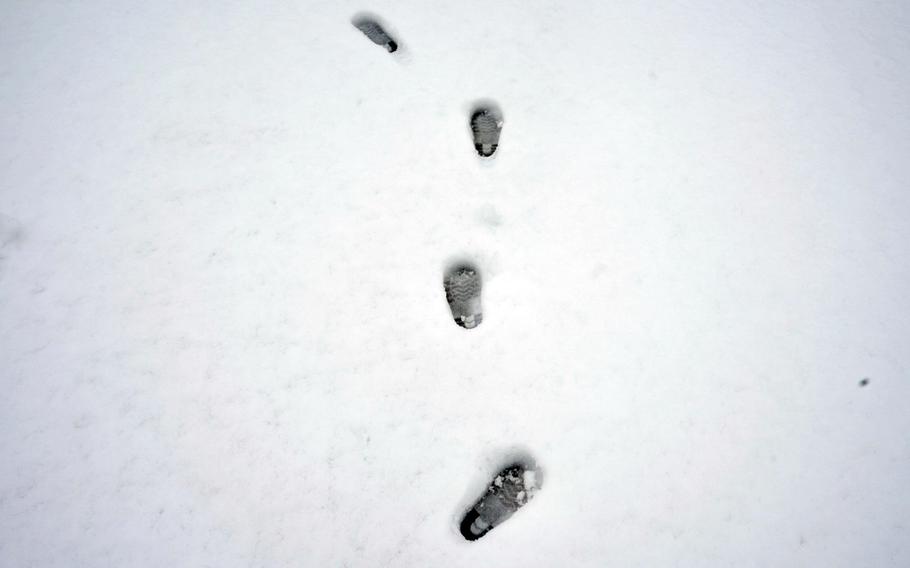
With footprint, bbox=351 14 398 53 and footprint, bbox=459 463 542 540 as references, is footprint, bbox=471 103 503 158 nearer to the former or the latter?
footprint, bbox=351 14 398 53

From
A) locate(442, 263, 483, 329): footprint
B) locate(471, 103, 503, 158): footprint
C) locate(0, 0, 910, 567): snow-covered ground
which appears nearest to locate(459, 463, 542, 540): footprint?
locate(0, 0, 910, 567): snow-covered ground

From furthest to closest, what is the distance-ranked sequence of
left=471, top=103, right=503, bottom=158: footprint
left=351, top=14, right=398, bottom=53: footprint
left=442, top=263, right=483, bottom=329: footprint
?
left=351, top=14, right=398, bottom=53: footprint
left=471, top=103, right=503, bottom=158: footprint
left=442, top=263, right=483, bottom=329: footprint

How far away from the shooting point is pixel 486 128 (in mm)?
1880

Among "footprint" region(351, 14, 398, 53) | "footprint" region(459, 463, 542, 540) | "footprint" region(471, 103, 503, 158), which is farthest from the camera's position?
"footprint" region(351, 14, 398, 53)

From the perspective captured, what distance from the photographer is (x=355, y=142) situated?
1.86m

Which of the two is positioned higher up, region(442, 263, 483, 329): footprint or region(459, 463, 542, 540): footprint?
region(442, 263, 483, 329): footprint

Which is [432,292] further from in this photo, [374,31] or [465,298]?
[374,31]

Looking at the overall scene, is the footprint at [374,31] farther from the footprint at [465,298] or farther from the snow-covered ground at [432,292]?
the footprint at [465,298]

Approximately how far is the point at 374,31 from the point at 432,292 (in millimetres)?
1249

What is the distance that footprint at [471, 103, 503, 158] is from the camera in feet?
6.13

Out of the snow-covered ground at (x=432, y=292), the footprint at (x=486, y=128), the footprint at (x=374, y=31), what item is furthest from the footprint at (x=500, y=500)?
the footprint at (x=374, y=31)

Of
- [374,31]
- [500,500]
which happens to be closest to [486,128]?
[374,31]

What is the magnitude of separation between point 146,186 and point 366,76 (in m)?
1.04

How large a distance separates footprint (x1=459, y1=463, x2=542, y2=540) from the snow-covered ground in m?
0.05
